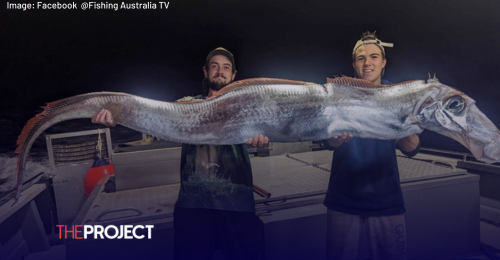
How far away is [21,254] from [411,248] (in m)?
3.95

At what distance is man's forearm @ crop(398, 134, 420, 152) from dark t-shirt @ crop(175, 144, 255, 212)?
1.15m

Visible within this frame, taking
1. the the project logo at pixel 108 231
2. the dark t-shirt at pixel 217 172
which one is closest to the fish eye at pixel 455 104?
the dark t-shirt at pixel 217 172

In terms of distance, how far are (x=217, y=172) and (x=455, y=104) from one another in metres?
1.62

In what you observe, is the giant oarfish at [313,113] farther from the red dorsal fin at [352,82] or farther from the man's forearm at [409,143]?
the man's forearm at [409,143]

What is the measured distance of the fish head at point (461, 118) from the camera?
5.94ft

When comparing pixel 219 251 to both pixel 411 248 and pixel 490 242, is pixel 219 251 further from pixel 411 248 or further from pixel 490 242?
pixel 490 242

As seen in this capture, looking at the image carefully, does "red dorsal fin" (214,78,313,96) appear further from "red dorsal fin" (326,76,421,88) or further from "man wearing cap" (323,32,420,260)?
"man wearing cap" (323,32,420,260)

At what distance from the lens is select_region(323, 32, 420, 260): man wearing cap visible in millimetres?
2051

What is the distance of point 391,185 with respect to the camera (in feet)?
6.89

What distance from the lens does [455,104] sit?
183 cm

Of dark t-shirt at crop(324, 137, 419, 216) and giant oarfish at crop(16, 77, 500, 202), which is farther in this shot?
dark t-shirt at crop(324, 137, 419, 216)

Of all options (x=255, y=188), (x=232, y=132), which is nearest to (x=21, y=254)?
(x=255, y=188)

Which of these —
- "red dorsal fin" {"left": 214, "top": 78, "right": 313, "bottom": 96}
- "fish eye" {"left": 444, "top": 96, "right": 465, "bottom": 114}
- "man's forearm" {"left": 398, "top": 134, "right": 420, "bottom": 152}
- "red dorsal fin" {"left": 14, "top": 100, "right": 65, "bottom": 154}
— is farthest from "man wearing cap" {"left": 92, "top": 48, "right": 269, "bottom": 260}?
"fish eye" {"left": 444, "top": 96, "right": 465, "bottom": 114}

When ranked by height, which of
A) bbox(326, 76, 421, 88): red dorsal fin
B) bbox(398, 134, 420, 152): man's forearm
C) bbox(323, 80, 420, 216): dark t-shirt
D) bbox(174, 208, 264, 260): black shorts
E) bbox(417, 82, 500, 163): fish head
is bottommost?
bbox(174, 208, 264, 260): black shorts
